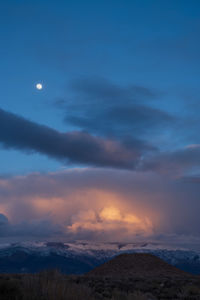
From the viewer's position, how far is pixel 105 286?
36.6 meters

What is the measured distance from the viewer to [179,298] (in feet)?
91.6

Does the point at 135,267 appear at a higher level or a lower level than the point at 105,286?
lower

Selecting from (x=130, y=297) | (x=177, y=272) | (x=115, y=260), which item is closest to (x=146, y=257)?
(x=115, y=260)

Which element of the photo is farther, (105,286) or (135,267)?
(135,267)

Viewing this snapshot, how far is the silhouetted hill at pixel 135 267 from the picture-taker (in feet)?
205

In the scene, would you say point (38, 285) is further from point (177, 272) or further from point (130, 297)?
point (177, 272)

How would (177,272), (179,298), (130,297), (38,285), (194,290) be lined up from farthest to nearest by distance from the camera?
(177,272) < (194,290) < (179,298) < (130,297) < (38,285)

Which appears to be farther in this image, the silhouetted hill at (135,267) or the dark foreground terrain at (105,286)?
the silhouetted hill at (135,267)

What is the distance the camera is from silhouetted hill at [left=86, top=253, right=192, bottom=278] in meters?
62.4

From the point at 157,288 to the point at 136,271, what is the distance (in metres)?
29.7

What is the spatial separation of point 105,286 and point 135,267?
3253cm

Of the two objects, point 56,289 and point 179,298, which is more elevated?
point 56,289

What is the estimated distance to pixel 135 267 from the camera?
67.4m

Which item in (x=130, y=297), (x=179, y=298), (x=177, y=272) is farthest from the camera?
(x=177, y=272)
